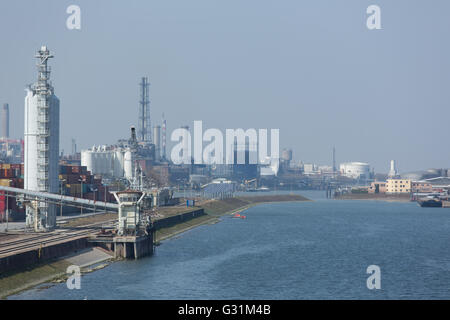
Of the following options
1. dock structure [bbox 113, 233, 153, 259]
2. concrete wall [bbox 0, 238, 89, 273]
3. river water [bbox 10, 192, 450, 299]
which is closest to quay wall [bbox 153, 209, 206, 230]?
river water [bbox 10, 192, 450, 299]

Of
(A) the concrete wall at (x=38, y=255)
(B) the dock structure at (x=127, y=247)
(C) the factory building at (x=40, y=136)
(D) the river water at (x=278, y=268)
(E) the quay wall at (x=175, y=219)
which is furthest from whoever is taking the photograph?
(E) the quay wall at (x=175, y=219)

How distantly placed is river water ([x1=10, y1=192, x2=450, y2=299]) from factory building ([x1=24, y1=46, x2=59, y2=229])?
1688 centimetres

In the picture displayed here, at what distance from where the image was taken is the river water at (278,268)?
58.6 metres

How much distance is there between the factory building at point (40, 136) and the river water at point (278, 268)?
16.9 meters

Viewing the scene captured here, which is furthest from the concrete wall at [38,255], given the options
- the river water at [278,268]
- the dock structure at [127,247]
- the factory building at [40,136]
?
the factory building at [40,136]

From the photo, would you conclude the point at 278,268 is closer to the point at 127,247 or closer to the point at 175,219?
the point at 127,247

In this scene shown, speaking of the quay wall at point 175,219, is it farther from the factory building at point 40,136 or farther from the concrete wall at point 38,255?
the concrete wall at point 38,255

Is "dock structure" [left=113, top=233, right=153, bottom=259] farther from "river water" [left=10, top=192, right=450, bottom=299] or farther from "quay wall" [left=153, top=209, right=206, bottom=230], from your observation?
"quay wall" [left=153, top=209, right=206, bottom=230]

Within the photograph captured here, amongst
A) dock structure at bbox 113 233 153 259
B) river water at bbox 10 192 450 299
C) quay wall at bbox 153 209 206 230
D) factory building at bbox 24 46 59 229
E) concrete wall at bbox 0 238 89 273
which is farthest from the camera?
quay wall at bbox 153 209 206 230

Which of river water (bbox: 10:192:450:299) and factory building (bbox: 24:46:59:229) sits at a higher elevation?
factory building (bbox: 24:46:59:229)

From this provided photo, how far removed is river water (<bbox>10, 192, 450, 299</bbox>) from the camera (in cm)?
5862

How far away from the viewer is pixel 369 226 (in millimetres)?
137375

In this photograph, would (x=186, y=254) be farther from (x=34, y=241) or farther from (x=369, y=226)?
(x=369, y=226)
